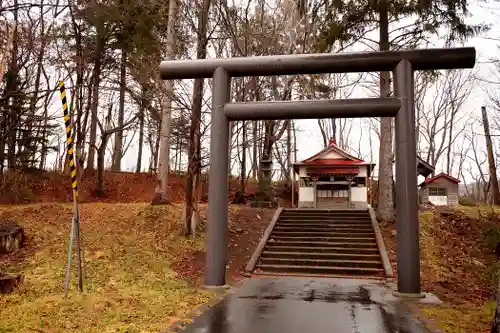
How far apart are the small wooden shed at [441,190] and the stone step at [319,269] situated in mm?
14971

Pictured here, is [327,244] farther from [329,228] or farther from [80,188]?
[80,188]

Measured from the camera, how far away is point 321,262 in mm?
11617

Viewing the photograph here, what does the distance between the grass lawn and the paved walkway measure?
2.23 ft

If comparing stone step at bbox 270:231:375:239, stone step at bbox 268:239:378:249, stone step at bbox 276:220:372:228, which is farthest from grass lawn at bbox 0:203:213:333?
stone step at bbox 276:220:372:228

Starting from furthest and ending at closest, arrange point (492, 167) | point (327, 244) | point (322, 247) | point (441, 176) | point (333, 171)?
point (441, 176) → point (492, 167) → point (333, 171) → point (327, 244) → point (322, 247)

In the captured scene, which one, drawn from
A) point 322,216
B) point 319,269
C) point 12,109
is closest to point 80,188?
point 12,109

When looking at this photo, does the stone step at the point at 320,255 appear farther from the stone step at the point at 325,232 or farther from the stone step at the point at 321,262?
the stone step at the point at 325,232

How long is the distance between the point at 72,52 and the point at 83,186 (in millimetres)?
7259

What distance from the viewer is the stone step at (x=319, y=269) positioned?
10961 mm

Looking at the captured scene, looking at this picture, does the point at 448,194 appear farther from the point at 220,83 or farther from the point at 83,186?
the point at 83,186

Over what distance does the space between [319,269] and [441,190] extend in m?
16.0

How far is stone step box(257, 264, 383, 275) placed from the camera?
10961mm

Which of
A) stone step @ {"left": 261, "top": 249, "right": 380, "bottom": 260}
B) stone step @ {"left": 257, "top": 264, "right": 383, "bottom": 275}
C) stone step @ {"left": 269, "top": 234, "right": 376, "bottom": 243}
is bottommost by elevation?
stone step @ {"left": 257, "top": 264, "right": 383, "bottom": 275}

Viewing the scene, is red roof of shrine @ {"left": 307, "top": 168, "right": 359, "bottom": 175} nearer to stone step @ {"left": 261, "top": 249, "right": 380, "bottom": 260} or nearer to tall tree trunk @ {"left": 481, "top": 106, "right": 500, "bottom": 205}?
tall tree trunk @ {"left": 481, "top": 106, "right": 500, "bottom": 205}
